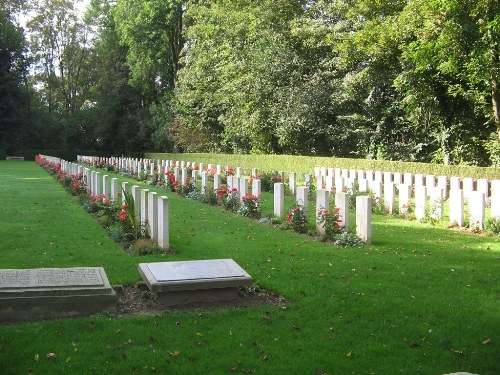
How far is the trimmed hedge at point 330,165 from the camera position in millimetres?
17734

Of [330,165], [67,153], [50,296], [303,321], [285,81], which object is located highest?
[285,81]

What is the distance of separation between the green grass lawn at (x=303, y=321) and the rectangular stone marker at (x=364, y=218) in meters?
0.25

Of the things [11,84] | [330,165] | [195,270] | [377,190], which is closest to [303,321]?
[195,270]

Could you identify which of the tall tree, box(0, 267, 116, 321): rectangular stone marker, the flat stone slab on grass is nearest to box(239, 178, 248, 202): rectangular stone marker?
the flat stone slab on grass

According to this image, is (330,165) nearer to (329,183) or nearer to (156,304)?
(329,183)

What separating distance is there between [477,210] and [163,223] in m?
5.99

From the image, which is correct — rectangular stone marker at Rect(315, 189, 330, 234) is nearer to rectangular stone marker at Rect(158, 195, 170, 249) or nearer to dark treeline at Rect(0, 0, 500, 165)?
rectangular stone marker at Rect(158, 195, 170, 249)

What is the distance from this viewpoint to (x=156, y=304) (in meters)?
5.88

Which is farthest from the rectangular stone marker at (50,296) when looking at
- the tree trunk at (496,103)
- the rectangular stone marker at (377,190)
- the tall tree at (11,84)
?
the tall tree at (11,84)

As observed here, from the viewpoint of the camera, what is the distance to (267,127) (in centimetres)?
3281

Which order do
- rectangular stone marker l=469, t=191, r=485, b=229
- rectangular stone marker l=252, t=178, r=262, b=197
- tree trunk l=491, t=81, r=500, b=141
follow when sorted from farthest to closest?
tree trunk l=491, t=81, r=500, b=141 < rectangular stone marker l=252, t=178, r=262, b=197 < rectangular stone marker l=469, t=191, r=485, b=229

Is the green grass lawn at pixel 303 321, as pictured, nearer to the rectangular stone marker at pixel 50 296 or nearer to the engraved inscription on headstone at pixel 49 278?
the rectangular stone marker at pixel 50 296

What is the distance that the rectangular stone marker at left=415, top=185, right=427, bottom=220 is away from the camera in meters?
12.1

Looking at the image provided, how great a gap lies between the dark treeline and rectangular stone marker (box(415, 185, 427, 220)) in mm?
8012
